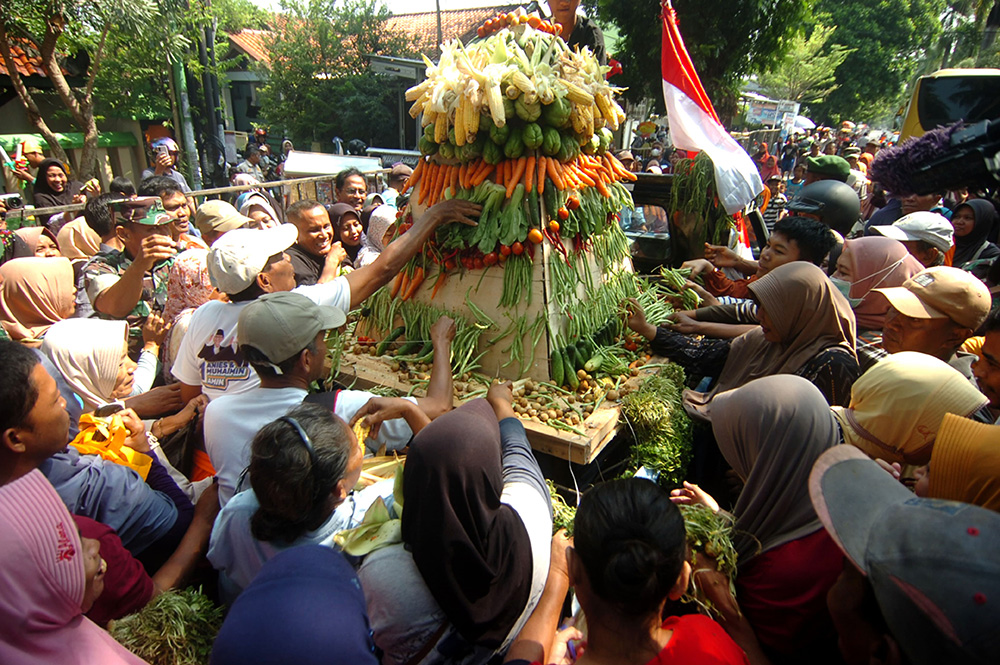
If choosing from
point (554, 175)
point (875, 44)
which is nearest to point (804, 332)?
point (554, 175)

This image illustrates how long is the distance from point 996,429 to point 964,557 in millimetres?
727

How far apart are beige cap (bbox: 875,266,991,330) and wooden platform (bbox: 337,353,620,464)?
56.1 inches

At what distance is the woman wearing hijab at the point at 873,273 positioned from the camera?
3.38 m

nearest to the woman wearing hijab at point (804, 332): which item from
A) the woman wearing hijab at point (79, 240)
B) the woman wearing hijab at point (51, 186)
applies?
the woman wearing hijab at point (79, 240)

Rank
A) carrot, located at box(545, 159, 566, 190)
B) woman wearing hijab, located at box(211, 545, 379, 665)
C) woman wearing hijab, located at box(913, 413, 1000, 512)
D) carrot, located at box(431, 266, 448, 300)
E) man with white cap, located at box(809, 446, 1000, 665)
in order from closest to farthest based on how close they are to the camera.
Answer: man with white cap, located at box(809, 446, 1000, 665) < woman wearing hijab, located at box(211, 545, 379, 665) < woman wearing hijab, located at box(913, 413, 1000, 512) < carrot, located at box(545, 159, 566, 190) < carrot, located at box(431, 266, 448, 300)

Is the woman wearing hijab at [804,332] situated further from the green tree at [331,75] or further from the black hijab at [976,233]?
the green tree at [331,75]

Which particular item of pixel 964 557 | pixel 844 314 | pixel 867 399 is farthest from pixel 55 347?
pixel 844 314

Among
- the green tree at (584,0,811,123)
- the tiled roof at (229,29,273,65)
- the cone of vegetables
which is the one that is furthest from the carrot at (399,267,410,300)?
the tiled roof at (229,29,273,65)

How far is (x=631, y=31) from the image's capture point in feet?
42.0

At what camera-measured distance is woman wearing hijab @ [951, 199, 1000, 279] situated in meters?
4.59

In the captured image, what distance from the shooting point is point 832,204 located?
4.70 meters

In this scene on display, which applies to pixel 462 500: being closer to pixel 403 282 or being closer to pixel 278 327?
pixel 278 327

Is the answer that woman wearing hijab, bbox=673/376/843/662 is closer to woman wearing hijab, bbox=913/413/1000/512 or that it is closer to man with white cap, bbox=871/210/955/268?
woman wearing hijab, bbox=913/413/1000/512

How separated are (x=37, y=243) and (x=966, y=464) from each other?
6.18 m
